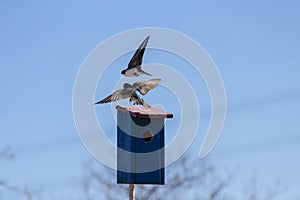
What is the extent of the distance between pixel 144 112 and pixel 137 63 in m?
0.68

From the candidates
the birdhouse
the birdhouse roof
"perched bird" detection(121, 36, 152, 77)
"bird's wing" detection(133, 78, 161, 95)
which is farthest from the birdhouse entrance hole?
"perched bird" detection(121, 36, 152, 77)

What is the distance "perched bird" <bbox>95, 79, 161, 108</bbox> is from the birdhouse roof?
0.21 m

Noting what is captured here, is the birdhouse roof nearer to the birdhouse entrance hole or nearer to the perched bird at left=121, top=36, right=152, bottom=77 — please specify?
the birdhouse entrance hole

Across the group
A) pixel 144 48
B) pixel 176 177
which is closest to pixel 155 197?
pixel 176 177

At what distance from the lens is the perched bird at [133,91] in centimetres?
726

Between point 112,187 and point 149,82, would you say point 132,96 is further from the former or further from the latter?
point 112,187

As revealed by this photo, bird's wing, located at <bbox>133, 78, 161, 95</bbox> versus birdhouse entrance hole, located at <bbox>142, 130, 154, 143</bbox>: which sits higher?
bird's wing, located at <bbox>133, 78, 161, 95</bbox>

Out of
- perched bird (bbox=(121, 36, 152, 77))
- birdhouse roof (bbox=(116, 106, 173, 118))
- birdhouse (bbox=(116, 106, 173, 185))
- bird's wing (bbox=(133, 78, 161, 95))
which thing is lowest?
birdhouse (bbox=(116, 106, 173, 185))

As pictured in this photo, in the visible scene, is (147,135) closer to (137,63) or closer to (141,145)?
(141,145)

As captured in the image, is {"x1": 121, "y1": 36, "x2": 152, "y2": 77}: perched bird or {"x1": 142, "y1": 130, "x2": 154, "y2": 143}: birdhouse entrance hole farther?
{"x1": 142, "y1": 130, "x2": 154, "y2": 143}: birdhouse entrance hole

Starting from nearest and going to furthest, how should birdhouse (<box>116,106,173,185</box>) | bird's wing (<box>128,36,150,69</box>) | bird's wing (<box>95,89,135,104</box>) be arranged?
bird's wing (<box>128,36,150,69</box>) < bird's wing (<box>95,89,135,104</box>) < birdhouse (<box>116,106,173,185</box>)

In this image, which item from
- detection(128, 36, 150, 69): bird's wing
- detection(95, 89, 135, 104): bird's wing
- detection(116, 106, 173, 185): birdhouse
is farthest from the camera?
detection(116, 106, 173, 185): birdhouse

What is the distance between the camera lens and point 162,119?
769 cm

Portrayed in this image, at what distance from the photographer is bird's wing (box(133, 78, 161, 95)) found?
7.30 m
